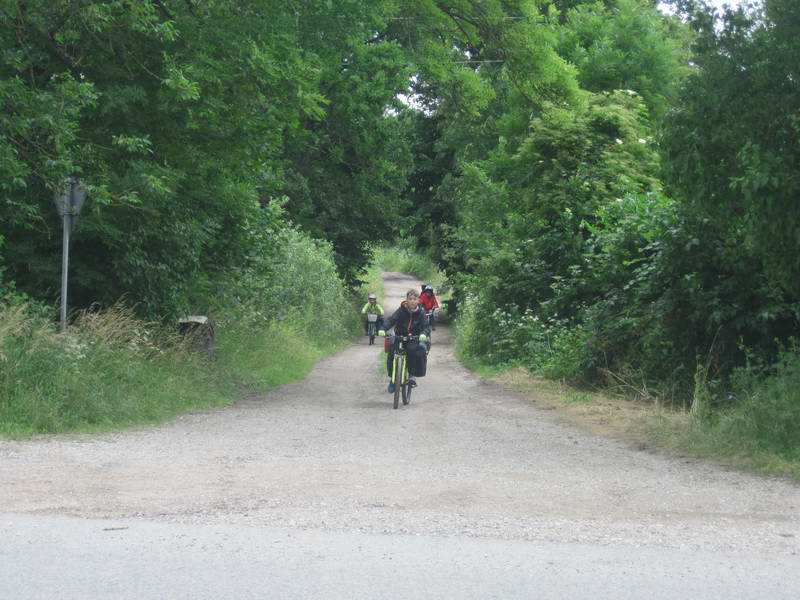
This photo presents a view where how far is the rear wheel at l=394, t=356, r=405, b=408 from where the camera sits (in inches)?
634

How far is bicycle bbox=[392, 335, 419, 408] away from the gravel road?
253 centimetres

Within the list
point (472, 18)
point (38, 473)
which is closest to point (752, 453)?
point (38, 473)

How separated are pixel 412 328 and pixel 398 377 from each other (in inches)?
42.2

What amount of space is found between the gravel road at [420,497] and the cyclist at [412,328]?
3.18 metres

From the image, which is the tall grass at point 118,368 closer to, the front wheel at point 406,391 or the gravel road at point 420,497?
the gravel road at point 420,497

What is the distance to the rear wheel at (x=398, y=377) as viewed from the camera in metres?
16.1

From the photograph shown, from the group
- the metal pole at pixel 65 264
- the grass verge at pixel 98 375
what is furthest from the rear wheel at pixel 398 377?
the metal pole at pixel 65 264

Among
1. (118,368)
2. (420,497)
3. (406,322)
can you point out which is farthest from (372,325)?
(420,497)

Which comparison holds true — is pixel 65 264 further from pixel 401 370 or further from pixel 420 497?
pixel 420 497

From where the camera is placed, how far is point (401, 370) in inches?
643

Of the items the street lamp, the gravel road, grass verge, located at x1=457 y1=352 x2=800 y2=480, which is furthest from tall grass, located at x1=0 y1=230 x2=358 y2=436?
grass verge, located at x1=457 y1=352 x2=800 y2=480

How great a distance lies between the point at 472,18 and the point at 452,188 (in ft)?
91.1

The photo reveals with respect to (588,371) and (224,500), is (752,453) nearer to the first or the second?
(224,500)

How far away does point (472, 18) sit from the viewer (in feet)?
66.7
